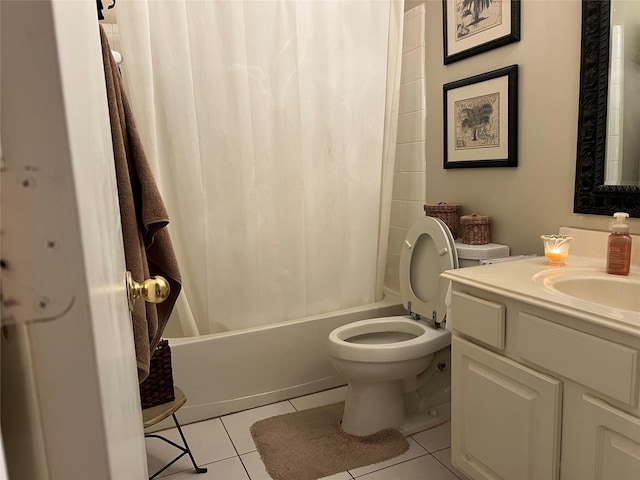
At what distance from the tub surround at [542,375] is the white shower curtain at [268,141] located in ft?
3.25

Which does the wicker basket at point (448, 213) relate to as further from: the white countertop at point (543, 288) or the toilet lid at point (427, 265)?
the white countertop at point (543, 288)

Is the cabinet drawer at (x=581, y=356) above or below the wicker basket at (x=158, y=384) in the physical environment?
above

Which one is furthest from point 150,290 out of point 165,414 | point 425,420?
point 425,420

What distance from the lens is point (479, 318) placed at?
1.47 metres

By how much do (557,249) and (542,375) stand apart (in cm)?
49

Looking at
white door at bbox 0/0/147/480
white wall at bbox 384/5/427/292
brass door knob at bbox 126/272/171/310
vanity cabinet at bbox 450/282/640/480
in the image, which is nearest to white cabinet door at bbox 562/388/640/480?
vanity cabinet at bbox 450/282/640/480

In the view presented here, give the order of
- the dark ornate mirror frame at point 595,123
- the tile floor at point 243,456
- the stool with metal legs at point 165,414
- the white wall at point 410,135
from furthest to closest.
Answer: the white wall at point 410,135, the tile floor at point 243,456, the stool with metal legs at point 165,414, the dark ornate mirror frame at point 595,123

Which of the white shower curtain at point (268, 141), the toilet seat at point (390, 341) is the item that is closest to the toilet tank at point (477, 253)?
the toilet seat at point (390, 341)

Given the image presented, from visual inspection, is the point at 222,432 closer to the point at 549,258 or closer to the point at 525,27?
the point at 549,258

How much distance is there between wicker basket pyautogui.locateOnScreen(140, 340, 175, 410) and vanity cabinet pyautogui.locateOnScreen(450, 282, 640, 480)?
3.38 ft

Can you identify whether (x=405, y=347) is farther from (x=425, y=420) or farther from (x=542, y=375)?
(x=542, y=375)

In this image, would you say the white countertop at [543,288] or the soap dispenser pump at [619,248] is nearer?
the white countertop at [543,288]

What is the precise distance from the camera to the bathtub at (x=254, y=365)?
2.21m

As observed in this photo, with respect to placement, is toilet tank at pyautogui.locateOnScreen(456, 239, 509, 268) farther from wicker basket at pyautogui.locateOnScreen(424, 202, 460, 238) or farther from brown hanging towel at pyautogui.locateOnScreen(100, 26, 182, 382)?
brown hanging towel at pyautogui.locateOnScreen(100, 26, 182, 382)
